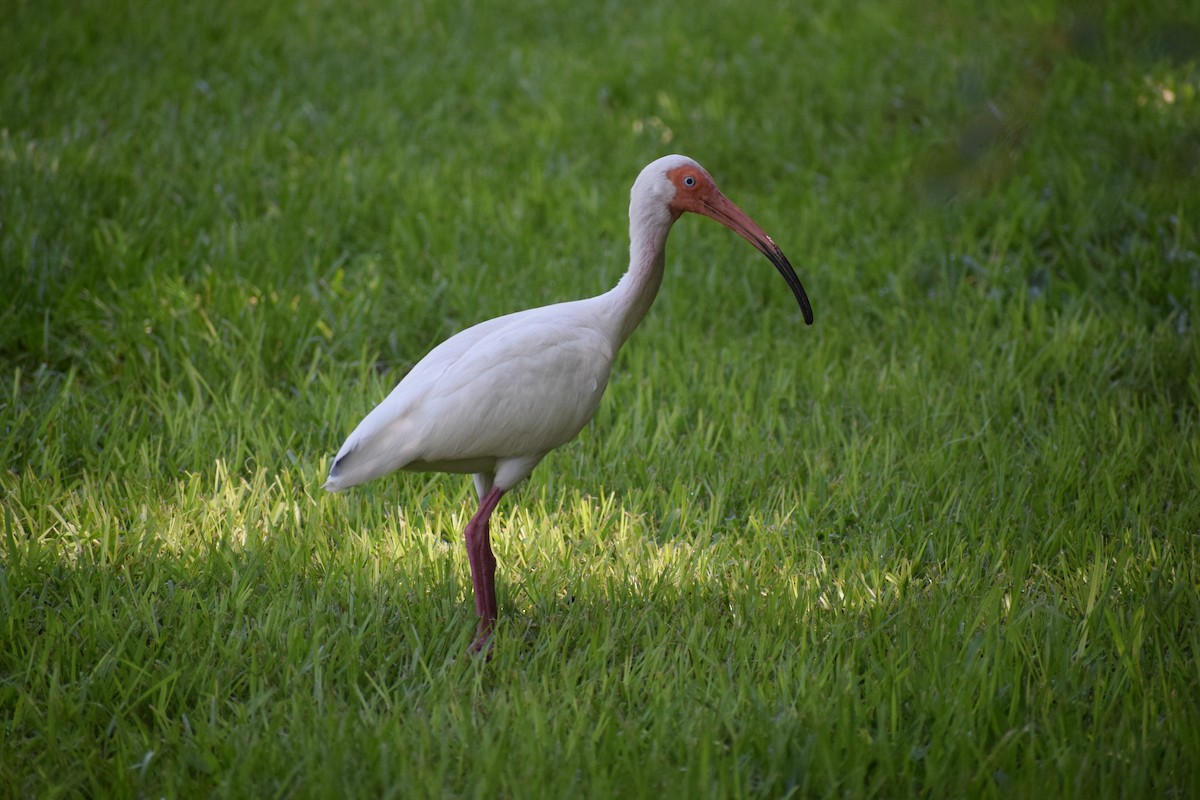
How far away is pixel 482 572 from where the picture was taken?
11.3ft

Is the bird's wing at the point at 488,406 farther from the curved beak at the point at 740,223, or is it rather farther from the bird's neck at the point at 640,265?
the curved beak at the point at 740,223

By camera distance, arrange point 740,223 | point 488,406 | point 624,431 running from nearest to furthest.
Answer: point 488,406
point 740,223
point 624,431

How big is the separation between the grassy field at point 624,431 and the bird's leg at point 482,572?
117 millimetres

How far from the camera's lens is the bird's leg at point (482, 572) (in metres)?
3.40

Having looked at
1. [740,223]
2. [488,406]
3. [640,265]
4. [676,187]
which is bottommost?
[488,406]

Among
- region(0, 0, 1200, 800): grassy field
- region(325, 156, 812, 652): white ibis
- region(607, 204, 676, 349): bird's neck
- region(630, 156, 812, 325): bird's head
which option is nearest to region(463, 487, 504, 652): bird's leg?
region(325, 156, 812, 652): white ibis

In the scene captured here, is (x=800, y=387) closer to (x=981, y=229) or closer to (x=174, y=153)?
(x=981, y=229)

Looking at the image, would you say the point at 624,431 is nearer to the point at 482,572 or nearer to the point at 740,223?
the point at 740,223

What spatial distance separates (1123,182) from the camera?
7.09 ft

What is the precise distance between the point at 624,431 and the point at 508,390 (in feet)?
4.62

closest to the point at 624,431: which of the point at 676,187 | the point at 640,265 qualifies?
the point at 640,265

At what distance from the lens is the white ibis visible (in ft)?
11.0

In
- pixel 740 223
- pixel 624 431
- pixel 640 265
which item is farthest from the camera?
pixel 624 431

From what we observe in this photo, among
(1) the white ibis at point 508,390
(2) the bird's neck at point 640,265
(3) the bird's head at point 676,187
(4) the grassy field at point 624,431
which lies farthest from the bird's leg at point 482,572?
(3) the bird's head at point 676,187
